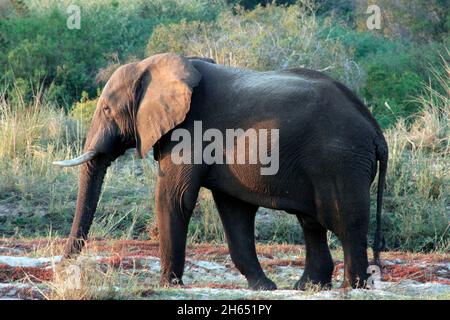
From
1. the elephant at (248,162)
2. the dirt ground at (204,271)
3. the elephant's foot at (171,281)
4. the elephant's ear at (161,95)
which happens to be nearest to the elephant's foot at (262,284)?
the elephant at (248,162)

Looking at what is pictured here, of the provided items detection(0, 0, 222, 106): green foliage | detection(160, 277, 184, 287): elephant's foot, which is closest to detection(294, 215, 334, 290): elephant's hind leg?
detection(160, 277, 184, 287): elephant's foot

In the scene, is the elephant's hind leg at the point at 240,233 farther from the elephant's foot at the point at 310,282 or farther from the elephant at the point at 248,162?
the elephant's foot at the point at 310,282

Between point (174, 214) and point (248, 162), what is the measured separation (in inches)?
29.7

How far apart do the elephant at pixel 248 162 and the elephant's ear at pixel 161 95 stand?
1 centimetres

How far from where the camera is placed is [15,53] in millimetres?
19312

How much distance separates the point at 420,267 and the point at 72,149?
20.4 feet

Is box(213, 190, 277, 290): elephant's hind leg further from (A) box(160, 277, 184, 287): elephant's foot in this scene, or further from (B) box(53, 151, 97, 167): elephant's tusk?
(B) box(53, 151, 97, 167): elephant's tusk

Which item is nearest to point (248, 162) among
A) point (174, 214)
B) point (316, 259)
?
point (174, 214)

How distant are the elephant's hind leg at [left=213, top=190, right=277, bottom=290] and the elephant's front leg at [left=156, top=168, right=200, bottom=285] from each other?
0.47 m

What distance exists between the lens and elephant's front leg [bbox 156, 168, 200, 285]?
964 cm

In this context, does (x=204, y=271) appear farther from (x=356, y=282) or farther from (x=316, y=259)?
(x=356, y=282)

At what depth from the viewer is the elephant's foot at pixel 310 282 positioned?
9.91 meters

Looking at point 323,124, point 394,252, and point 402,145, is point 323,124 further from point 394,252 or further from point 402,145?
point 402,145

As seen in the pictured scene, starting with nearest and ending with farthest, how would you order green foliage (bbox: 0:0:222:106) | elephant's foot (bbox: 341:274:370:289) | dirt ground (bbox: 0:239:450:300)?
dirt ground (bbox: 0:239:450:300)
elephant's foot (bbox: 341:274:370:289)
green foliage (bbox: 0:0:222:106)
